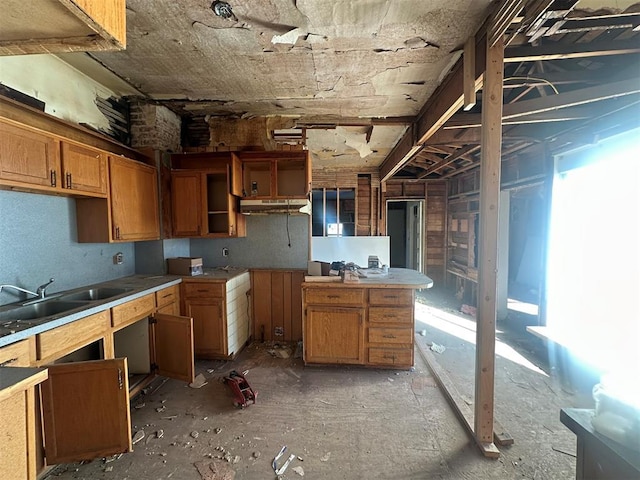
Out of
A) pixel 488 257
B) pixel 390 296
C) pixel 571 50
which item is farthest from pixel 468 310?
pixel 571 50

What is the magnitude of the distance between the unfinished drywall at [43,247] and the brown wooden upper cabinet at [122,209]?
0.12m

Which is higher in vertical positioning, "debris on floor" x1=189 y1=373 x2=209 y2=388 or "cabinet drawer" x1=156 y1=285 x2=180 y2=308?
"cabinet drawer" x1=156 y1=285 x2=180 y2=308

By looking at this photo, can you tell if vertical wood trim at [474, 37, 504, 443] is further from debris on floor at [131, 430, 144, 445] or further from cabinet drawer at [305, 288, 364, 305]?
debris on floor at [131, 430, 144, 445]

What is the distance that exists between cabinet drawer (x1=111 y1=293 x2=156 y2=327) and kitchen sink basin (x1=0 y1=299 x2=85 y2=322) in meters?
0.23

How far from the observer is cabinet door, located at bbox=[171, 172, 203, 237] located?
10.1ft

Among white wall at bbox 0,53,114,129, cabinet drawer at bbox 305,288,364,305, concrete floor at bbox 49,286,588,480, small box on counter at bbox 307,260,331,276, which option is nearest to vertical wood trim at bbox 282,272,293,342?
small box on counter at bbox 307,260,331,276

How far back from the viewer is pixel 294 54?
2.07 m

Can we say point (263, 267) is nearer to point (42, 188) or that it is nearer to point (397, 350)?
point (397, 350)

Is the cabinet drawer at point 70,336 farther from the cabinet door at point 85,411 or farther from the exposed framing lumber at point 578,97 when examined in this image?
the exposed framing lumber at point 578,97

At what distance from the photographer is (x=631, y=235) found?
2410 mm

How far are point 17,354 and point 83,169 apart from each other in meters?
1.37

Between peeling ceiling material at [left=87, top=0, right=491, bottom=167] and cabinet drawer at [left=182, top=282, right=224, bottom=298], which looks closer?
peeling ceiling material at [left=87, top=0, right=491, bottom=167]

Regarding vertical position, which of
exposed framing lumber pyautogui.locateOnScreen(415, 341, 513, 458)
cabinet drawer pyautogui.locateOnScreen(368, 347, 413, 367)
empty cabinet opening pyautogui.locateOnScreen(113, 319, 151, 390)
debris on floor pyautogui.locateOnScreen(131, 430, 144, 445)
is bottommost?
debris on floor pyautogui.locateOnScreen(131, 430, 144, 445)

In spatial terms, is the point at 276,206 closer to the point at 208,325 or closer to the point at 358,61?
the point at 208,325
